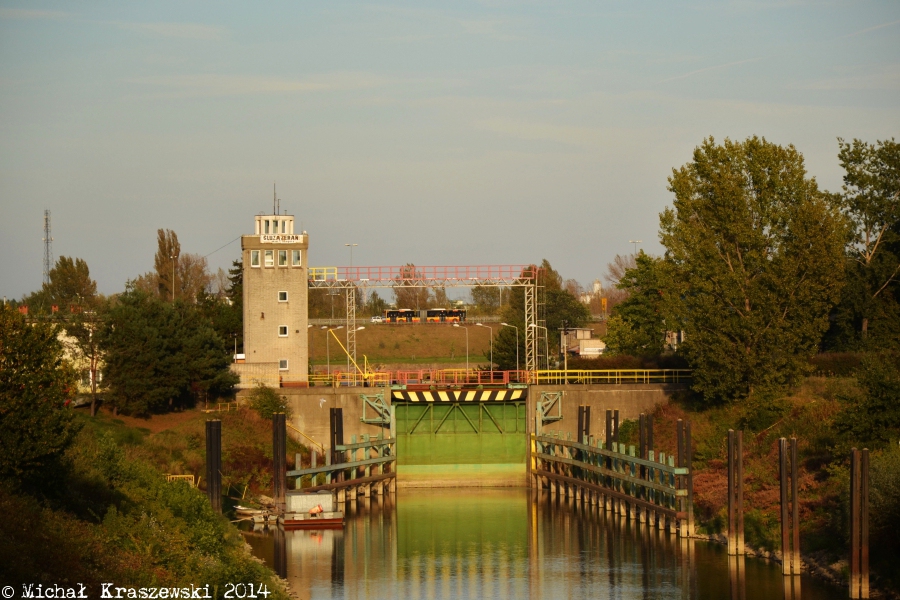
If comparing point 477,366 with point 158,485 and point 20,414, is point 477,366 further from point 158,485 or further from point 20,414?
point 20,414

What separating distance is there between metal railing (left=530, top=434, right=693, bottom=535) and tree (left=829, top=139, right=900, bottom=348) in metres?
18.2

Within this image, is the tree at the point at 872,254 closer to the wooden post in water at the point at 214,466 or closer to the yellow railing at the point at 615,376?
the yellow railing at the point at 615,376

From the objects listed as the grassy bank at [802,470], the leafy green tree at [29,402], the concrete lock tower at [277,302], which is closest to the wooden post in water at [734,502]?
the grassy bank at [802,470]

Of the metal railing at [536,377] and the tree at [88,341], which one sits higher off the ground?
the tree at [88,341]

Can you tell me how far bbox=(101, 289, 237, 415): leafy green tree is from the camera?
60.5 meters

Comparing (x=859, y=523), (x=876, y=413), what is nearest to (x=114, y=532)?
(x=859, y=523)

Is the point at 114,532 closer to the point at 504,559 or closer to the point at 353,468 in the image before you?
the point at 504,559

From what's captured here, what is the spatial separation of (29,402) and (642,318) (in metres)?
55.8

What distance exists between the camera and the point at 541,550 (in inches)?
1841

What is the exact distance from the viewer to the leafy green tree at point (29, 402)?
1208 inches

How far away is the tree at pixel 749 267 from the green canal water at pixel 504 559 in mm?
10233

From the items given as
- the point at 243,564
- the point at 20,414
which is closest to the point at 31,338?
the point at 20,414

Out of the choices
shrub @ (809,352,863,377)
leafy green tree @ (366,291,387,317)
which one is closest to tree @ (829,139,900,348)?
shrub @ (809,352,863,377)

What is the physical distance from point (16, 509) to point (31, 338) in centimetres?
471
